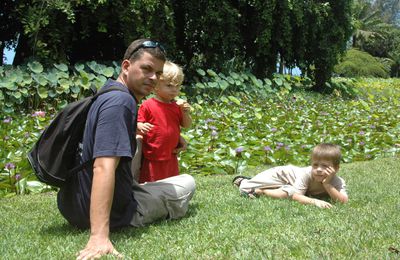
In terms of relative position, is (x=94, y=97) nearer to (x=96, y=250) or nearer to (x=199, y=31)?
(x=96, y=250)

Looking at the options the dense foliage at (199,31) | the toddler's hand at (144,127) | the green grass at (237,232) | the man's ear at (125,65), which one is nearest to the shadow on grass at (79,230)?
the green grass at (237,232)

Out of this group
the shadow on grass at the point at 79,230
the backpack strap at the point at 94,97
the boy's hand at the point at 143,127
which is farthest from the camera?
the boy's hand at the point at 143,127

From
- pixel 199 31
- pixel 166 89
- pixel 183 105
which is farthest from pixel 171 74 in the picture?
pixel 199 31

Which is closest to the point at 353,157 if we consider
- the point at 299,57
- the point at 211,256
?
the point at 211,256

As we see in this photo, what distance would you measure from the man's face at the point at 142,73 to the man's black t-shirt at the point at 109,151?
0.32 ft

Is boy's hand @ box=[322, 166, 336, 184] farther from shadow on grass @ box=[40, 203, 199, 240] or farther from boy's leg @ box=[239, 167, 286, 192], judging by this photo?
shadow on grass @ box=[40, 203, 199, 240]

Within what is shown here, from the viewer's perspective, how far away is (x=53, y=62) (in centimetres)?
910

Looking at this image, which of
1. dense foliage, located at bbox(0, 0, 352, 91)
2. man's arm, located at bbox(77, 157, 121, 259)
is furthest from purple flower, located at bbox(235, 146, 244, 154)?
dense foliage, located at bbox(0, 0, 352, 91)

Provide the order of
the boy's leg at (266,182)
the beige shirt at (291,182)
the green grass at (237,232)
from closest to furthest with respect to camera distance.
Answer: the green grass at (237,232), the beige shirt at (291,182), the boy's leg at (266,182)

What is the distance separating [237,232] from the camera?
2.82 metres

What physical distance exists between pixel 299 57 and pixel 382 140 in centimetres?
704

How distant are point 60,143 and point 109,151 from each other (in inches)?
14.9

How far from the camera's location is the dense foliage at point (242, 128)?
5652 millimetres

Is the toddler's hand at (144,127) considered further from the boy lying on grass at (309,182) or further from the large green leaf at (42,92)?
the large green leaf at (42,92)
